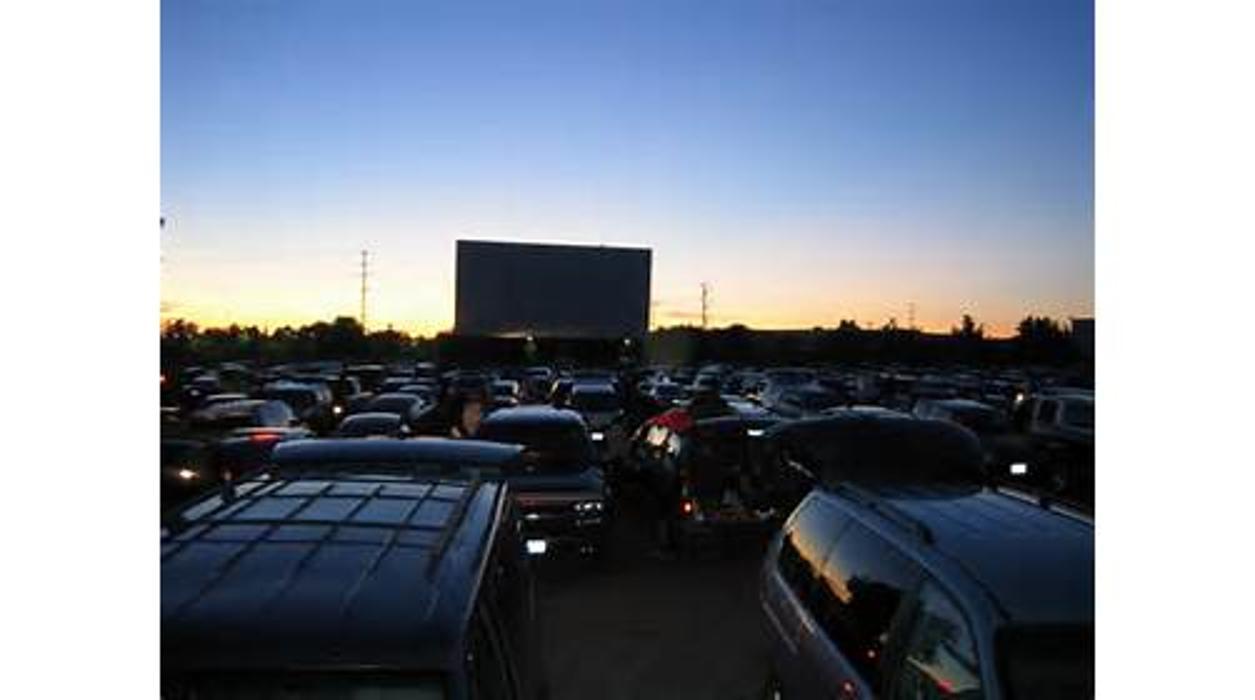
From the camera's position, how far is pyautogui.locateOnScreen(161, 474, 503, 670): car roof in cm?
317

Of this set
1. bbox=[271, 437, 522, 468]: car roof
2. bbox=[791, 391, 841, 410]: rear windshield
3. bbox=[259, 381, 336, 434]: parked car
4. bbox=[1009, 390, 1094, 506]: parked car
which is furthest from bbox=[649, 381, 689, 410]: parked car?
bbox=[271, 437, 522, 468]: car roof

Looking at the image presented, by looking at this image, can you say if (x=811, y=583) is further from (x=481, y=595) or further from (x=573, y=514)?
(x=573, y=514)

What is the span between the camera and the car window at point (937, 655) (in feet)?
13.0

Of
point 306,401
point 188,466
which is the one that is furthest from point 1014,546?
point 306,401

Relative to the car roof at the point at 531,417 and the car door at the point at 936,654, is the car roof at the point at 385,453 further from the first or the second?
the car roof at the point at 531,417

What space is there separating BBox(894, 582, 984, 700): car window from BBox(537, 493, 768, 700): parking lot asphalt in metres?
3.70

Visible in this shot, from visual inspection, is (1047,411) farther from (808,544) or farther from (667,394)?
(667,394)

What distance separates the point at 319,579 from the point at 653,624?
6620 mm

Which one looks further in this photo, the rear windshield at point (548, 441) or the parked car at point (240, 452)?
the parked car at point (240, 452)

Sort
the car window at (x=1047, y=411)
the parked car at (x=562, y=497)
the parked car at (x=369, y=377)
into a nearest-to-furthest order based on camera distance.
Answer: the parked car at (x=562, y=497) → the car window at (x=1047, y=411) → the parked car at (x=369, y=377)

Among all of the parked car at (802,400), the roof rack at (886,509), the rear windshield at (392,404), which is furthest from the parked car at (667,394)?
the roof rack at (886,509)

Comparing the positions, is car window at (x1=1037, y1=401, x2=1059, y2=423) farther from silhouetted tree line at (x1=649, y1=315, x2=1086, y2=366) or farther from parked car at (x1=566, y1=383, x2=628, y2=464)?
silhouetted tree line at (x1=649, y1=315, x2=1086, y2=366)
